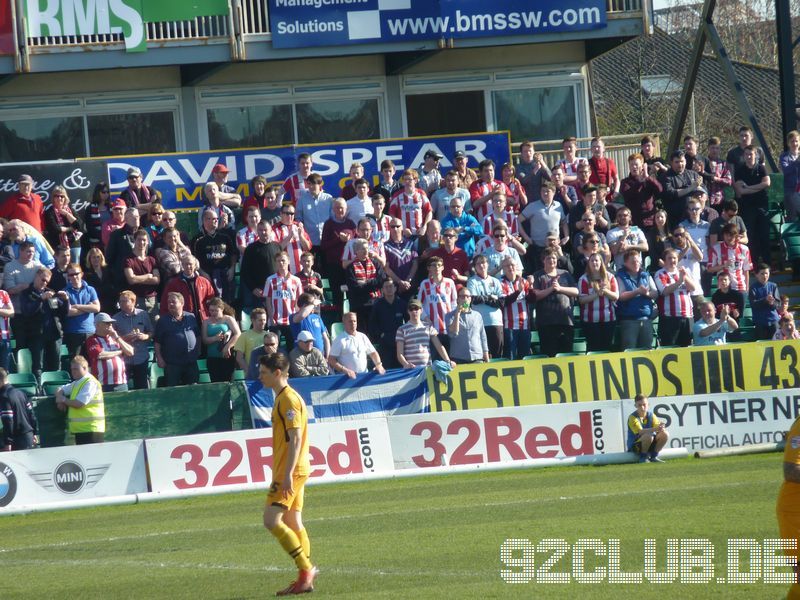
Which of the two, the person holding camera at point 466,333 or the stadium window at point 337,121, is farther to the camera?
the stadium window at point 337,121

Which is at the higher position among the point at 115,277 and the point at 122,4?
the point at 122,4

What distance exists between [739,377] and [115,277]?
31.2ft

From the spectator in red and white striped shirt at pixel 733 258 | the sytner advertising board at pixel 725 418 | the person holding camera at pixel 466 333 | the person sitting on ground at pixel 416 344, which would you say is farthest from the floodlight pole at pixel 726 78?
the person sitting on ground at pixel 416 344

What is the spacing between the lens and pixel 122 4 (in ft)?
78.3

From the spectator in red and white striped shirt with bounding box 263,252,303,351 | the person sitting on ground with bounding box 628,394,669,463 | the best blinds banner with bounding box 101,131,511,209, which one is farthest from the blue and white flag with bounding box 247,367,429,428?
the best blinds banner with bounding box 101,131,511,209

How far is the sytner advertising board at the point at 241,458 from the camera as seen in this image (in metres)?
17.3

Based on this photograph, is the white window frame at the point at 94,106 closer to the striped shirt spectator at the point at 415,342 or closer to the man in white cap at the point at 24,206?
the man in white cap at the point at 24,206

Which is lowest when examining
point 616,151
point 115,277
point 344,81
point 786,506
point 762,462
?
point 762,462

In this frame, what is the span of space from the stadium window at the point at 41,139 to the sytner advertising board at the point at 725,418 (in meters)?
13.0

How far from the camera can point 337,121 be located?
2673cm

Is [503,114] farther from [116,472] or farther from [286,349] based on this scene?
[116,472]

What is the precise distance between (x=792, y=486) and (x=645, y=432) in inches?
393

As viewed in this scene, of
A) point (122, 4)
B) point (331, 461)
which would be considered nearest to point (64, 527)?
point (331, 461)

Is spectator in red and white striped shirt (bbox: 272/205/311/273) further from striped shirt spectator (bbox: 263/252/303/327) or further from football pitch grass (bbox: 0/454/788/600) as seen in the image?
football pitch grass (bbox: 0/454/788/600)
